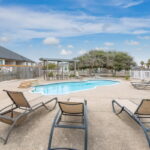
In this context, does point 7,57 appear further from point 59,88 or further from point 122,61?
point 122,61

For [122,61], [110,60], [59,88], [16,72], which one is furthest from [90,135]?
[122,61]

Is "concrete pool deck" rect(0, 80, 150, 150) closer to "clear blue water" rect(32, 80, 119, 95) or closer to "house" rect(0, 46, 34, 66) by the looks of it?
"clear blue water" rect(32, 80, 119, 95)

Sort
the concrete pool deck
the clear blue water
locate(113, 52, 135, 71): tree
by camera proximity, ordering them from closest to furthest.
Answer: the concrete pool deck → the clear blue water → locate(113, 52, 135, 71): tree

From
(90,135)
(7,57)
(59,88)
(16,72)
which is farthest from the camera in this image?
(7,57)

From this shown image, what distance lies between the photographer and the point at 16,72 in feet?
50.9

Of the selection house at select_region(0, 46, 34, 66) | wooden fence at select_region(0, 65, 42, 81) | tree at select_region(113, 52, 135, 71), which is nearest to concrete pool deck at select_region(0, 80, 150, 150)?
wooden fence at select_region(0, 65, 42, 81)

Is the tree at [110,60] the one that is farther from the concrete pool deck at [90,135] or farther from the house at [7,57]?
the concrete pool deck at [90,135]

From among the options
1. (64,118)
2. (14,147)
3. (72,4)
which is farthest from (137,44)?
(14,147)

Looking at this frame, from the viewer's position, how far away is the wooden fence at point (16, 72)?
1354 centimetres

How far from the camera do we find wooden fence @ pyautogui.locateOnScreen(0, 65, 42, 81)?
13.5m

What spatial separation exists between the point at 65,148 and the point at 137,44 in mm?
26992

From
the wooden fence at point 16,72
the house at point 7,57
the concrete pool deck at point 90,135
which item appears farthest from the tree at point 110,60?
the concrete pool deck at point 90,135

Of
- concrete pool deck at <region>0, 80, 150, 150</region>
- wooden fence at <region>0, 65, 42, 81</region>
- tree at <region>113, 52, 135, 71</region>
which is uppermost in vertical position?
tree at <region>113, 52, 135, 71</region>

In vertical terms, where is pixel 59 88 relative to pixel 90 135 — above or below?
below
